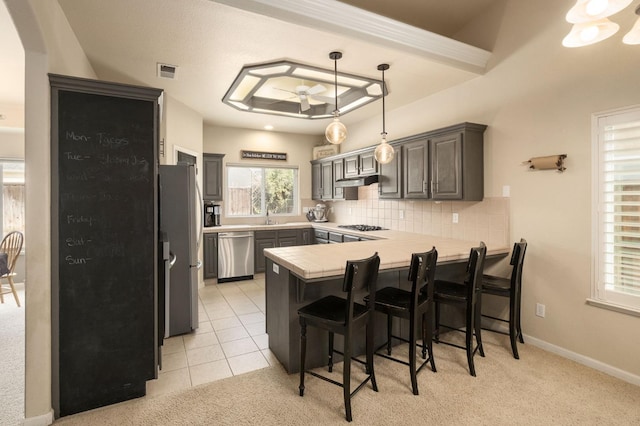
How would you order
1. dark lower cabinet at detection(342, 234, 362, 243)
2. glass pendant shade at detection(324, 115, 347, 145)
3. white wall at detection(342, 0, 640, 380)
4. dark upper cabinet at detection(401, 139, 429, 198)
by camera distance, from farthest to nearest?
dark lower cabinet at detection(342, 234, 362, 243) → dark upper cabinet at detection(401, 139, 429, 198) → glass pendant shade at detection(324, 115, 347, 145) → white wall at detection(342, 0, 640, 380)

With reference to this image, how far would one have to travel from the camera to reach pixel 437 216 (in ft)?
13.9

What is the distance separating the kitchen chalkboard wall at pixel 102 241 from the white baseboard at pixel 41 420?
0.17 feet

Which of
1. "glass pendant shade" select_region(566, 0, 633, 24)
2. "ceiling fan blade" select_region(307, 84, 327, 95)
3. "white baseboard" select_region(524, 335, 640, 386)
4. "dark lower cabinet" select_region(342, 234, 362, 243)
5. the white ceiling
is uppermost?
the white ceiling

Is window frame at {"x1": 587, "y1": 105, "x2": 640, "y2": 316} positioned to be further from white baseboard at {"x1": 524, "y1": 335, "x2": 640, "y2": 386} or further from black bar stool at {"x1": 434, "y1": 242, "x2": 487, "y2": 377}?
black bar stool at {"x1": 434, "y1": 242, "x2": 487, "y2": 377}

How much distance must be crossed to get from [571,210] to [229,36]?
3396mm

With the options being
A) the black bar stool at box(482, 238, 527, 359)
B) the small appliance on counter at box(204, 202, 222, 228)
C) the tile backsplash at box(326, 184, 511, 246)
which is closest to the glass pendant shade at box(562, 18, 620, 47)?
the black bar stool at box(482, 238, 527, 359)

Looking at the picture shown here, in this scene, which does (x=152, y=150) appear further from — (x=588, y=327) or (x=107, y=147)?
(x=588, y=327)

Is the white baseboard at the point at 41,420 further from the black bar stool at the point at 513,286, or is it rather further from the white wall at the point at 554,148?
the white wall at the point at 554,148

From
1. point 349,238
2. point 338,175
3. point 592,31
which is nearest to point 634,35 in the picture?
point 592,31

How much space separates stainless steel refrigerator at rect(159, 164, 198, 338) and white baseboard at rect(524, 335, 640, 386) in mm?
3494

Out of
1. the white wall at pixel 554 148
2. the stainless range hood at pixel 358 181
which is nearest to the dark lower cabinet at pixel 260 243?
the stainless range hood at pixel 358 181

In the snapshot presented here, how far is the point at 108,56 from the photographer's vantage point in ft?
10.3

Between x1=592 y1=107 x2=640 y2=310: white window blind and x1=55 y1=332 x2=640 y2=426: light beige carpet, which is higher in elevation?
x1=592 y1=107 x2=640 y2=310: white window blind

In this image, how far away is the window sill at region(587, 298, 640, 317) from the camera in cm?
247
